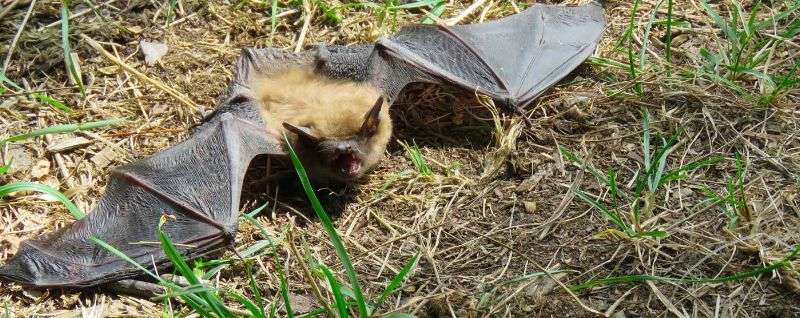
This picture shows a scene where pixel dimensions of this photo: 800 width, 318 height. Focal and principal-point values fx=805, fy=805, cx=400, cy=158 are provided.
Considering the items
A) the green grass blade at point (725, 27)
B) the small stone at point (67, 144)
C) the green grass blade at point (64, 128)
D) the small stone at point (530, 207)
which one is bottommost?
the small stone at point (67, 144)

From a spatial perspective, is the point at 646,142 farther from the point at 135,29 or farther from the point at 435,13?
the point at 135,29

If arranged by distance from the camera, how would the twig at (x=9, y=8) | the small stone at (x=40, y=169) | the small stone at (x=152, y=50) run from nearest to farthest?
1. the small stone at (x=40, y=169)
2. the small stone at (x=152, y=50)
3. the twig at (x=9, y=8)

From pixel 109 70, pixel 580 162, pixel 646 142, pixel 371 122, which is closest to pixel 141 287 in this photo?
pixel 371 122

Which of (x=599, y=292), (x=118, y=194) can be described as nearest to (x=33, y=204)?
(x=118, y=194)

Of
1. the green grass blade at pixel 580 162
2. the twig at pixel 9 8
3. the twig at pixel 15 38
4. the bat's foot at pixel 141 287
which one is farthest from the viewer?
the twig at pixel 9 8

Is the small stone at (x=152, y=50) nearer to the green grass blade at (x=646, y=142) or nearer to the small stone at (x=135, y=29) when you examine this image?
the small stone at (x=135, y=29)

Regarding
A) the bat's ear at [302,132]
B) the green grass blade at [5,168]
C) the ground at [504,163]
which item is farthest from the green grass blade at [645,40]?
the green grass blade at [5,168]

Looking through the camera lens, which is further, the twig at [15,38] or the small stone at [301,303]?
the twig at [15,38]

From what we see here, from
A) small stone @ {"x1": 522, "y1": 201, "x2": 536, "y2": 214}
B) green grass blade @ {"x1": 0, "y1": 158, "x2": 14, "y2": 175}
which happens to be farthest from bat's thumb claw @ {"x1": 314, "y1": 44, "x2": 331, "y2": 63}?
green grass blade @ {"x1": 0, "y1": 158, "x2": 14, "y2": 175}
